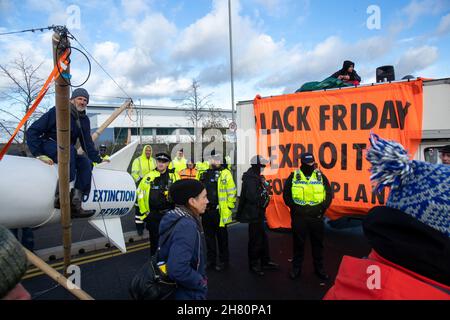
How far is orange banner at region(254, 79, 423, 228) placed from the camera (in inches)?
204

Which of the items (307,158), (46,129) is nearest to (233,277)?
(307,158)

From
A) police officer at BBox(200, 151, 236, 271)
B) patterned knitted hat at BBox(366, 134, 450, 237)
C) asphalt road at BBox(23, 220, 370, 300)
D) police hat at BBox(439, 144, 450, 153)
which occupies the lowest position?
asphalt road at BBox(23, 220, 370, 300)

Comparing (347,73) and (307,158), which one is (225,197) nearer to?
(307,158)

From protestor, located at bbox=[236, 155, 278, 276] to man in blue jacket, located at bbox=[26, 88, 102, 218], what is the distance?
232 cm

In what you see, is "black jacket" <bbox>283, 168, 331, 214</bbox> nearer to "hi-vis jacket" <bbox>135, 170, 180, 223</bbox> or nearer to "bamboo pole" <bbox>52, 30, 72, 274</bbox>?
"hi-vis jacket" <bbox>135, 170, 180, 223</bbox>

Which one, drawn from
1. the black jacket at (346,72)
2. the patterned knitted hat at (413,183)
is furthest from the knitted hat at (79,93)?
the black jacket at (346,72)

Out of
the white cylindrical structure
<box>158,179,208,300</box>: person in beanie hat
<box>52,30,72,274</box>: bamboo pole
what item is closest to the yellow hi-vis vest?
<box>158,179,208,300</box>: person in beanie hat

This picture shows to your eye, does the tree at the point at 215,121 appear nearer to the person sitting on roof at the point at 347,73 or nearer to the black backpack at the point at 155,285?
the person sitting on roof at the point at 347,73

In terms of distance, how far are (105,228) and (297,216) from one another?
9.07 feet

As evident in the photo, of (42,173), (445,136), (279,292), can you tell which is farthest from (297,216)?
(42,173)

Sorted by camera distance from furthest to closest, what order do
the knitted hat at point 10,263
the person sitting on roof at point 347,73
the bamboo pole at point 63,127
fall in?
the person sitting on roof at point 347,73 < the bamboo pole at point 63,127 < the knitted hat at point 10,263

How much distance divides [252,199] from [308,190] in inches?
34.9

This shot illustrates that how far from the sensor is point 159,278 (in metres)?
2.26

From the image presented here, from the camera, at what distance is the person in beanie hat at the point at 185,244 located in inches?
85.3
